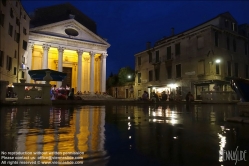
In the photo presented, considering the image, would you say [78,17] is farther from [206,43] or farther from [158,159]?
[158,159]

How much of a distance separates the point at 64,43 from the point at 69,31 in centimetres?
281

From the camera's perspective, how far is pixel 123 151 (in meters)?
2.39

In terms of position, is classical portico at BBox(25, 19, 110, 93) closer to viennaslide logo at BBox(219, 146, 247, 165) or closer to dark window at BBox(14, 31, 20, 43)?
dark window at BBox(14, 31, 20, 43)

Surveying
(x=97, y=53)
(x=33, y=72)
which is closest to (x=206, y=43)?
(x=97, y=53)

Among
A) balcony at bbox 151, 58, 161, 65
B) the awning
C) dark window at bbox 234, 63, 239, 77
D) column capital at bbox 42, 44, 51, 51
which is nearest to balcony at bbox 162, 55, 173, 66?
balcony at bbox 151, 58, 161, 65

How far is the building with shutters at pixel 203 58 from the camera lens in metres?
24.8

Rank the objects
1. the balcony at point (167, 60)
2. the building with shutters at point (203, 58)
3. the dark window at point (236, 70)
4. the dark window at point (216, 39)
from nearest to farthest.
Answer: the building with shutters at point (203, 58) < the dark window at point (216, 39) < the dark window at point (236, 70) < the balcony at point (167, 60)

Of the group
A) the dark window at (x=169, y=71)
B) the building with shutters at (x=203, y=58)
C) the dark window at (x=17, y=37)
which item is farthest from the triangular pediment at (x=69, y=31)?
the dark window at (x=169, y=71)

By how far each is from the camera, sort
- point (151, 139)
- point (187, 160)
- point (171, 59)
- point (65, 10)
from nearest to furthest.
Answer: point (187, 160)
point (151, 139)
point (171, 59)
point (65, 10)

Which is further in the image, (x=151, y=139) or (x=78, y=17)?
(x=78, y=17)

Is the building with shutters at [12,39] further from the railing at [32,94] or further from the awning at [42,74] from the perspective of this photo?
the railing at [32,94]

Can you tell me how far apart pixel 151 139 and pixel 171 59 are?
28.1 metres

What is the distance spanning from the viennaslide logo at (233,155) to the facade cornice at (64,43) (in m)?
29.3

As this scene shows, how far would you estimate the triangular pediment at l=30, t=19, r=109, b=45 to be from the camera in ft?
92.3
